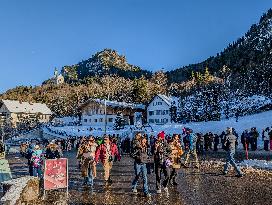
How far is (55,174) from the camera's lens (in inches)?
492

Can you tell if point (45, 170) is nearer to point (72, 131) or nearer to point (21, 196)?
point (21, 196)

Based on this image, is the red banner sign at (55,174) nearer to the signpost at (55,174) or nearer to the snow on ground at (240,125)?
the signpost at (55,174)

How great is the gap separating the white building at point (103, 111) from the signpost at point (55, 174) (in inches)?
2742

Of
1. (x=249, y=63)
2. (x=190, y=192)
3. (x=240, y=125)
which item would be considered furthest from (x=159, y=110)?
(x=190, y=192)

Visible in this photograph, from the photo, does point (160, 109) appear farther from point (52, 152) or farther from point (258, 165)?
point (52, 152)

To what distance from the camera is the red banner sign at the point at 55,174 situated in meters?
12.3

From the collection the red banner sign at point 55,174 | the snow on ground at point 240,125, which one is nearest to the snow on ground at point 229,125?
the snow on ground at point 240,125

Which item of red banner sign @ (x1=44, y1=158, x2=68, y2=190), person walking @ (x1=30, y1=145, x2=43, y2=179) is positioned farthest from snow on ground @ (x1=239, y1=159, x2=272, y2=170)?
red banner sign @ (x1=44, y1=158, x2=68, y2=190)

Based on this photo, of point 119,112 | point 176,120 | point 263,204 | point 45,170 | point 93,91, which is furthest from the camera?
point 93,91

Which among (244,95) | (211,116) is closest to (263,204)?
(211,116)

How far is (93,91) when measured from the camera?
141625 mm

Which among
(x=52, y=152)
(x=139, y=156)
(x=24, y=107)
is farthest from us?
(x=24, y=107)

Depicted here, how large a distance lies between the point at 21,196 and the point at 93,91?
13098cm

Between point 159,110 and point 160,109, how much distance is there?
20.3 inches
